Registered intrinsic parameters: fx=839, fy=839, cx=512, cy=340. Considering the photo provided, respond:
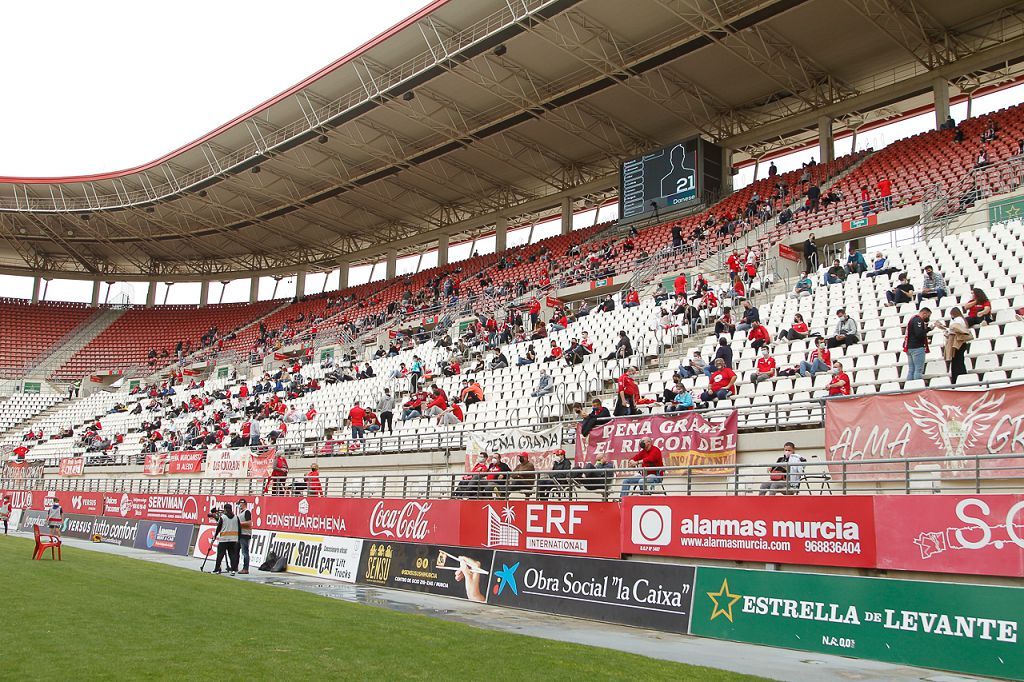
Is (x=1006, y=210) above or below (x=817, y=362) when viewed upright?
above

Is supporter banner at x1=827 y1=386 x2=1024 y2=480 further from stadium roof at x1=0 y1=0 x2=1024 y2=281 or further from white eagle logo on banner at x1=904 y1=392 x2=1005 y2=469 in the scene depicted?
stadium roof at x1=0 y1=0 x2=1024 y2=281

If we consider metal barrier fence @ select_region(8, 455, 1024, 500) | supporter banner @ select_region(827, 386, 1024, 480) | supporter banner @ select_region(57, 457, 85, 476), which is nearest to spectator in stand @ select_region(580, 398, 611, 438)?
metal barrier fence @ select_region(8, 455, 1024, 500)

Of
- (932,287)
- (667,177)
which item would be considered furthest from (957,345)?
(667,177)

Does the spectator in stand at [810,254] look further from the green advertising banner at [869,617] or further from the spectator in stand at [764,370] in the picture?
the green advertising banner at [869,617]

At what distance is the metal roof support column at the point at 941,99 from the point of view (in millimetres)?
30453

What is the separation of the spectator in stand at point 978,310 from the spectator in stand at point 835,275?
585cm

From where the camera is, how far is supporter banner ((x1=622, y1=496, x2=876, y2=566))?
9.44m

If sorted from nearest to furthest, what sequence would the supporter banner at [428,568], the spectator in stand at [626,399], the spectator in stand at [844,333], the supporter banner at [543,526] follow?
the supporter banner at [543,526] < the supporter banner at [428,568] < the spectator in stand at [626,399] < the spectator in stand at [844,333]

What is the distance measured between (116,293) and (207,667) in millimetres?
59338

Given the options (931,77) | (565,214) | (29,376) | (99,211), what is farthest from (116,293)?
(931,77)

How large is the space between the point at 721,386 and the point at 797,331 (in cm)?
265

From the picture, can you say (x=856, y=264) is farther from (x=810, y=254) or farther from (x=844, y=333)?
(x=844, y=333)

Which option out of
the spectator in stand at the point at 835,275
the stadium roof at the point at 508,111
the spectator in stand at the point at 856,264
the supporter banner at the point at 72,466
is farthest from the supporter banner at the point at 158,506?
the stadium roof at the point at 508,111

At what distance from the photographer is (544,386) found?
19.9m
